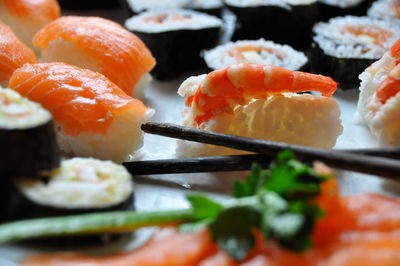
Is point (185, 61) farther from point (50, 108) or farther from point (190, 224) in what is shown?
point (190, 224)

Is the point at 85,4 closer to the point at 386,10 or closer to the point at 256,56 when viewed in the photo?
the point at 256,56

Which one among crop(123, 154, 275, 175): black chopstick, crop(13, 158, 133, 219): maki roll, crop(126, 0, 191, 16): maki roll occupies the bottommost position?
crop(123, 154, 275, 175): black chopstick

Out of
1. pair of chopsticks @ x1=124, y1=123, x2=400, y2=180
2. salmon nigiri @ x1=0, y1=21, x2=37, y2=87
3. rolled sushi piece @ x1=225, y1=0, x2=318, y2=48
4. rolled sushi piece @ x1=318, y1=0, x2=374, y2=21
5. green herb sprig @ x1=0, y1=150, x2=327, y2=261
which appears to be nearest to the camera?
green herb sprig @ x1=0, y1=150, x2=327, y2=261

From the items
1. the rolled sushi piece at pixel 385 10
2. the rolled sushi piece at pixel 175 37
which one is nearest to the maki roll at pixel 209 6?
the rolled sushi piece at pixel 175 37

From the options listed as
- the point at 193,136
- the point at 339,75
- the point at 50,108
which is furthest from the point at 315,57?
the point at 50,108

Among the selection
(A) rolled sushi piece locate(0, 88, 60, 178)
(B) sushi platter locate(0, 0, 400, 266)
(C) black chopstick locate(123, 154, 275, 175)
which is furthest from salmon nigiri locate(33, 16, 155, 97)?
(A) rolled sushi piece locate(0, 88, 60, 178)

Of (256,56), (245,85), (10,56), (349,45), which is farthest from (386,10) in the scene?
(10,56)

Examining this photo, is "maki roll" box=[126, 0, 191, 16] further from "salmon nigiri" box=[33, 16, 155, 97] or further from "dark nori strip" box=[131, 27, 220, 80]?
"salmon nigiri" box=[33, 16, 155, 97]
